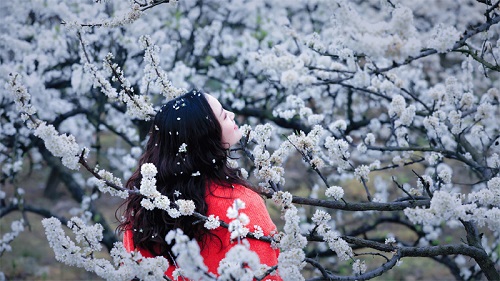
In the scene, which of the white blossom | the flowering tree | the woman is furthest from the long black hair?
the white blossom

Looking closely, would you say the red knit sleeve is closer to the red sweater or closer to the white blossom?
the red sweater

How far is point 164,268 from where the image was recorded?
5.30 ft

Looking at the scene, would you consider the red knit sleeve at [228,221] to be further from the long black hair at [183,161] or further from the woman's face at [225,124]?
the woman's face at [225,124]

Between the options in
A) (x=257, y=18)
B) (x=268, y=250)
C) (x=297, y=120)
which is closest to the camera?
(x=268, y=250)

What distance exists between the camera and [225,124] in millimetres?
2201

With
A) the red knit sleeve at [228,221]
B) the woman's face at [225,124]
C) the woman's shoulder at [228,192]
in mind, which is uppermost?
the woman's face at [225,124]

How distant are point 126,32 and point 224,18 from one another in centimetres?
118

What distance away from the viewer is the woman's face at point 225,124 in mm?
2186

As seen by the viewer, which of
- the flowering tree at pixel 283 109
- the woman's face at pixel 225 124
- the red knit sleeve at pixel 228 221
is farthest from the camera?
the woman's face at pixel 225 124

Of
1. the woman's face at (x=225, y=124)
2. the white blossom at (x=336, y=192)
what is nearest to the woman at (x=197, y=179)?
the woman's face at (x=225, y=124)

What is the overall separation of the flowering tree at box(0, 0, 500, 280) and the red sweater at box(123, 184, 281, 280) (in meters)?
0.05

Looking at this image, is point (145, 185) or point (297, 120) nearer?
point (145, 185)

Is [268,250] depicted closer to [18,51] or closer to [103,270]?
[103,270]

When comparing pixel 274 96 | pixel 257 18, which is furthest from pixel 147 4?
pixel 257 18
